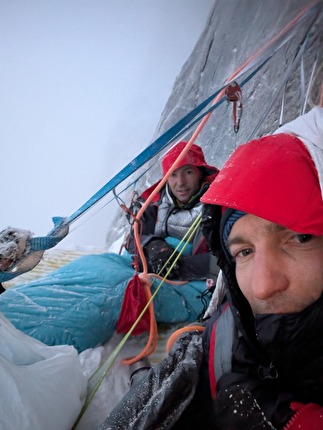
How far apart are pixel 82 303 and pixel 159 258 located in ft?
1.99

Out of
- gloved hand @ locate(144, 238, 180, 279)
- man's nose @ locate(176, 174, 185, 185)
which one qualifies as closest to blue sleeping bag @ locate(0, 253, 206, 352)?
gloved hand @ locate(144, 238, 180, 279)

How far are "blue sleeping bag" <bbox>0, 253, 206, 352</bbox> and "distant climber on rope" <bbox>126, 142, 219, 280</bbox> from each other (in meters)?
0.16

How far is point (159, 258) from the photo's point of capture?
165cm

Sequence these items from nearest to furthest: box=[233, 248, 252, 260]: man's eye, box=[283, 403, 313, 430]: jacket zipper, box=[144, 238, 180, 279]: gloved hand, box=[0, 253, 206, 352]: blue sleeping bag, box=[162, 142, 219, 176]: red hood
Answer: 1. box=[283, 403, 313, 430]: jacket zipper
2. box=[233, 248, 252, 260]: man's eye
3. box=[0, 253, 206, 352]: blue sleeping bag
4. box=[144, 238, 180, 279]: gloved hand
5. box=[162, 142, 219, 176]: red hood

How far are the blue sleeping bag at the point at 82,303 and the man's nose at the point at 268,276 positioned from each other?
0.81 meters

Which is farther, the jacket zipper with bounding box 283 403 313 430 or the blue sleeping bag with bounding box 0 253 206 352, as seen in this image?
the blue sleeping bag with bounding box 0 253 206 352

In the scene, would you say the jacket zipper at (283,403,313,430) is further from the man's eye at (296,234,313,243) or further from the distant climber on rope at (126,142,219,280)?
the distant climber on rope at (126,142,219,280)

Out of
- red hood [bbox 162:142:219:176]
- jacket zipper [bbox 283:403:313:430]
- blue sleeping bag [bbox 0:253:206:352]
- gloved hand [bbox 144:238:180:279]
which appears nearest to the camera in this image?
jacket zipper [bbox 283:403:313:430]

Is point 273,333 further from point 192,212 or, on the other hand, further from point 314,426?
point 192,212

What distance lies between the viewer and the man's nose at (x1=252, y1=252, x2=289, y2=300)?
0.49 m

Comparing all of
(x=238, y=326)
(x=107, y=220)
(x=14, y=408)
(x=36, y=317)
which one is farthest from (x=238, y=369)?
(x=107, y=220)

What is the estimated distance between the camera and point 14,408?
0.53 meters

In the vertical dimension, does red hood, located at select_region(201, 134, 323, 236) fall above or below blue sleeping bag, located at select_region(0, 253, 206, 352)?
above

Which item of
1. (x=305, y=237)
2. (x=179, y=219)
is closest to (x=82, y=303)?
(x=305, y=237)
